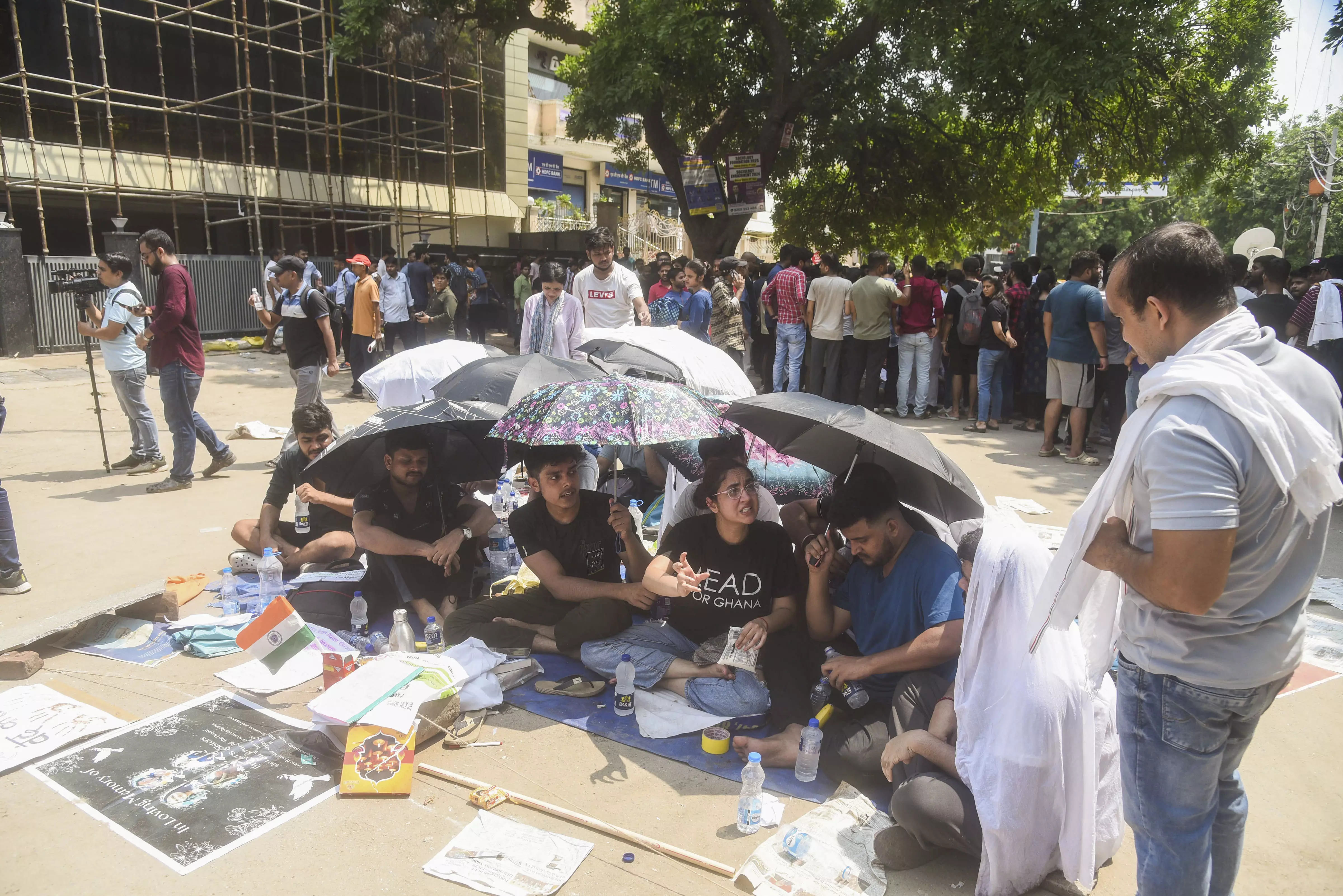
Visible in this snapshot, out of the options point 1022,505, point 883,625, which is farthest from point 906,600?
point 1022,505

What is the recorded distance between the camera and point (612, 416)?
366 centimetres

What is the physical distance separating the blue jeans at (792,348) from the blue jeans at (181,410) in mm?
6640

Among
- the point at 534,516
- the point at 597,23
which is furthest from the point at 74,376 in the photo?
the point at 534,516

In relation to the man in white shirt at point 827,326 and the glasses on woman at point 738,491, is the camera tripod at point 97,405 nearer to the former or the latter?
the glasses on woman at point 738,491

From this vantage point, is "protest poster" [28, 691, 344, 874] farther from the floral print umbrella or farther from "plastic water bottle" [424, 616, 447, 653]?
the floral print umbrella

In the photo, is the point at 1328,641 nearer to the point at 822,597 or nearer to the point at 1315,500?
the point at 822,597

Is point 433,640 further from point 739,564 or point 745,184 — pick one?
point 745,184

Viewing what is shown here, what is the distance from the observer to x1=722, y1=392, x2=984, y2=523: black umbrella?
3.35 meters

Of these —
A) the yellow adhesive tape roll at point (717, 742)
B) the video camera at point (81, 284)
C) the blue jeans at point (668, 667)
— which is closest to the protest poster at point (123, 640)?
the blue jeans at point (668, 667)

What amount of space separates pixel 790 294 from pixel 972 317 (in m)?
2.21

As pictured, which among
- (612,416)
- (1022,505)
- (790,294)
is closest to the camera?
(612,416)

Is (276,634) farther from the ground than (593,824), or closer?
farther from the ground

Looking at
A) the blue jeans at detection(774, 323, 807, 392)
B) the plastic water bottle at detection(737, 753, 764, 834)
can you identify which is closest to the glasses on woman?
the plastic water bottle at detection(737, 753, 764, 834)

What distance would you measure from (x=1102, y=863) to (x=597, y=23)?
1452 centimetres
